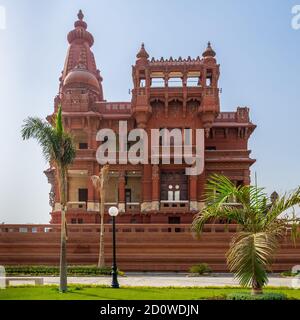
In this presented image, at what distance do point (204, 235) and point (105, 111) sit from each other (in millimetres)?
15724

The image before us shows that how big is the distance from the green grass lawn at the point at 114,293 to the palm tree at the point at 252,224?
2.14m

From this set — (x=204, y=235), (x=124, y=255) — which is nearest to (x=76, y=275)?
(x=124, y=255)

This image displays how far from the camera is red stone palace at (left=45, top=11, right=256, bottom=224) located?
1303 inches

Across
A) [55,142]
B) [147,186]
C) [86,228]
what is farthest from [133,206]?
[55,142]

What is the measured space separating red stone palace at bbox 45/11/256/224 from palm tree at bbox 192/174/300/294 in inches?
790

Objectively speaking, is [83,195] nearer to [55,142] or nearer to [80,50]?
[80,50]

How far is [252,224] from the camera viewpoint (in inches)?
480

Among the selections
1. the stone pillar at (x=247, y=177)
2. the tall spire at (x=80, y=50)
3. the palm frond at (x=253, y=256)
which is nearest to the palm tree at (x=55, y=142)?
the palm frond at (x=253, y=256)

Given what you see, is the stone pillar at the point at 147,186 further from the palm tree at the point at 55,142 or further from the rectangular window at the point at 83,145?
the palm tree at the point at 55,142

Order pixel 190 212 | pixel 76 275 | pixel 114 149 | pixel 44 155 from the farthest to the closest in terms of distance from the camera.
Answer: pixel 114 149 → pixel 190 212 → pixel 76 275 → pixel 44 155

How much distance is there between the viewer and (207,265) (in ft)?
79.8

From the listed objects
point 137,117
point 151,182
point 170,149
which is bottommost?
point 151,182

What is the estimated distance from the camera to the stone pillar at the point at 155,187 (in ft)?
107
